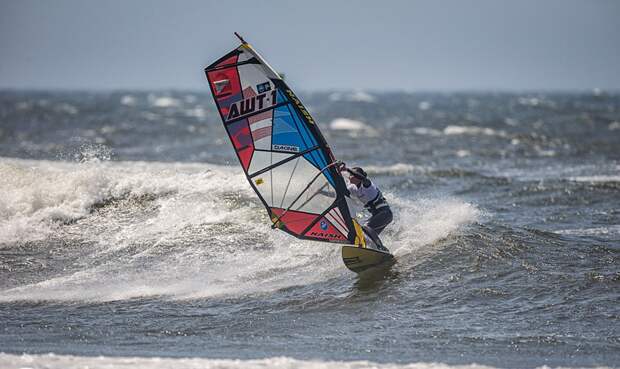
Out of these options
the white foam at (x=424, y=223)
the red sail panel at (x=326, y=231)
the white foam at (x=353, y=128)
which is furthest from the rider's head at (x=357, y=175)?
the white foam at (x=353, y=128)

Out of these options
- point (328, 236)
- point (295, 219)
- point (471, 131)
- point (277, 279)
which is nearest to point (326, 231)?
point (328, 236)

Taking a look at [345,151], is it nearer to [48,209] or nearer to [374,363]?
[48,209]

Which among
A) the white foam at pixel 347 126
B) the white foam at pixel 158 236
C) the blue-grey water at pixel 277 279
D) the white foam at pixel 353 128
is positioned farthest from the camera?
the white foam at pixel 347 126

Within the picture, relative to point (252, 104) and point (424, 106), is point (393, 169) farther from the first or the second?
point (424, 106)

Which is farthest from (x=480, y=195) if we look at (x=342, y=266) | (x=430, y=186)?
(x=342, y=266)

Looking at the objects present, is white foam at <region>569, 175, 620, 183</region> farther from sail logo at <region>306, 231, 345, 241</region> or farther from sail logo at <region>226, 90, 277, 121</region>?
sail logo at <region>226, 90, 277, 121</region>

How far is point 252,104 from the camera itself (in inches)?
343

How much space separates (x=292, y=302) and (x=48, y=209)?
512 centimetres

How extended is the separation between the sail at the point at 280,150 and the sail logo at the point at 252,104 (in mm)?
11

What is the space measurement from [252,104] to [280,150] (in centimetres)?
65

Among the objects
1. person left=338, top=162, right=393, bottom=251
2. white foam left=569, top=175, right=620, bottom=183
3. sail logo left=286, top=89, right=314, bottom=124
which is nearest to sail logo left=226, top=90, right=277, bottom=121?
sail logo left=286, top=89, right=314, bottom=124

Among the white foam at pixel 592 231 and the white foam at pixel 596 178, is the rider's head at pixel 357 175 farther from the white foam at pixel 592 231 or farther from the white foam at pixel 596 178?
the white foam at pixel 596 178

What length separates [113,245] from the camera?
1038cm

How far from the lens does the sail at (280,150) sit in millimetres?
8562
